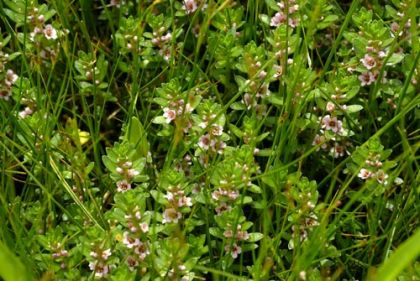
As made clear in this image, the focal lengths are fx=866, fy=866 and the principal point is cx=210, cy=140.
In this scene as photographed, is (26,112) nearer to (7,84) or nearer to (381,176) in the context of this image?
(7,84)

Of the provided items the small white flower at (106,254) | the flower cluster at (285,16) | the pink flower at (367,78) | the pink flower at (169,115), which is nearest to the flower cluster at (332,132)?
the pink flower at (367,78)

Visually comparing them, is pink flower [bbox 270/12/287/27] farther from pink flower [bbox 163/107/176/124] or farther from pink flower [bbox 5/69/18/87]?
pink flower [bbox 5/69/18/87]

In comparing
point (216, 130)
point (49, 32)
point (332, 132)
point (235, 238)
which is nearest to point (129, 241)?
point (235, 238)

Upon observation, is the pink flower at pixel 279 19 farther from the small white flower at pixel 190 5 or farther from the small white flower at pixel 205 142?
the small white flower at pixel 205 142

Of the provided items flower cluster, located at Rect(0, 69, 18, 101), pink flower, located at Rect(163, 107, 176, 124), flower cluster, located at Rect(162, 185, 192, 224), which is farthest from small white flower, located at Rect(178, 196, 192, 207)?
flower cluster, located at Rect(0, 69, 18, 101)

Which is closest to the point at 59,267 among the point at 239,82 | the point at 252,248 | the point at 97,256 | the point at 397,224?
the point at 97,256

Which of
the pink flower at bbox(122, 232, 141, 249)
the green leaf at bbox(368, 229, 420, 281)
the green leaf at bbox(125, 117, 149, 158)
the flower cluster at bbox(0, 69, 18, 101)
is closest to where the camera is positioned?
the green leaf at bbox(368, 229, 420, 281)

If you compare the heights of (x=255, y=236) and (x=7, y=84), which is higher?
(x=7, y=84)

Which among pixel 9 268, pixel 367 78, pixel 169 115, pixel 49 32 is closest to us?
pixel 9 268
